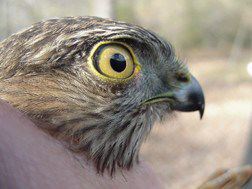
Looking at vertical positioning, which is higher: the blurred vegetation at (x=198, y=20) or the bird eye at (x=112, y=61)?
the blurred vegetation at (x=198, y=20)

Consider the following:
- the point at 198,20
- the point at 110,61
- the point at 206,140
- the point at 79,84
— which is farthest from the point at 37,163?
the point at 198,20

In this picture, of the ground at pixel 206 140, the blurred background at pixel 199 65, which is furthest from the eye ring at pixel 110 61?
the ground at pixel 206 140

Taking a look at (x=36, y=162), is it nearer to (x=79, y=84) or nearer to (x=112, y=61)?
(x=79, y=84)

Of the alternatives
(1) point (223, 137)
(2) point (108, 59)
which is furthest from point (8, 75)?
(1) point (223, 137)

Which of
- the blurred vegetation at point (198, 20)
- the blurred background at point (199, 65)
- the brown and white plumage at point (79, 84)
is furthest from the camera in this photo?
the blurred vegetation at point (198, 20)

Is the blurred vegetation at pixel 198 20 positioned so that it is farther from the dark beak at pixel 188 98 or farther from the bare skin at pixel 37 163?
the bare skin at pixel 37 163
